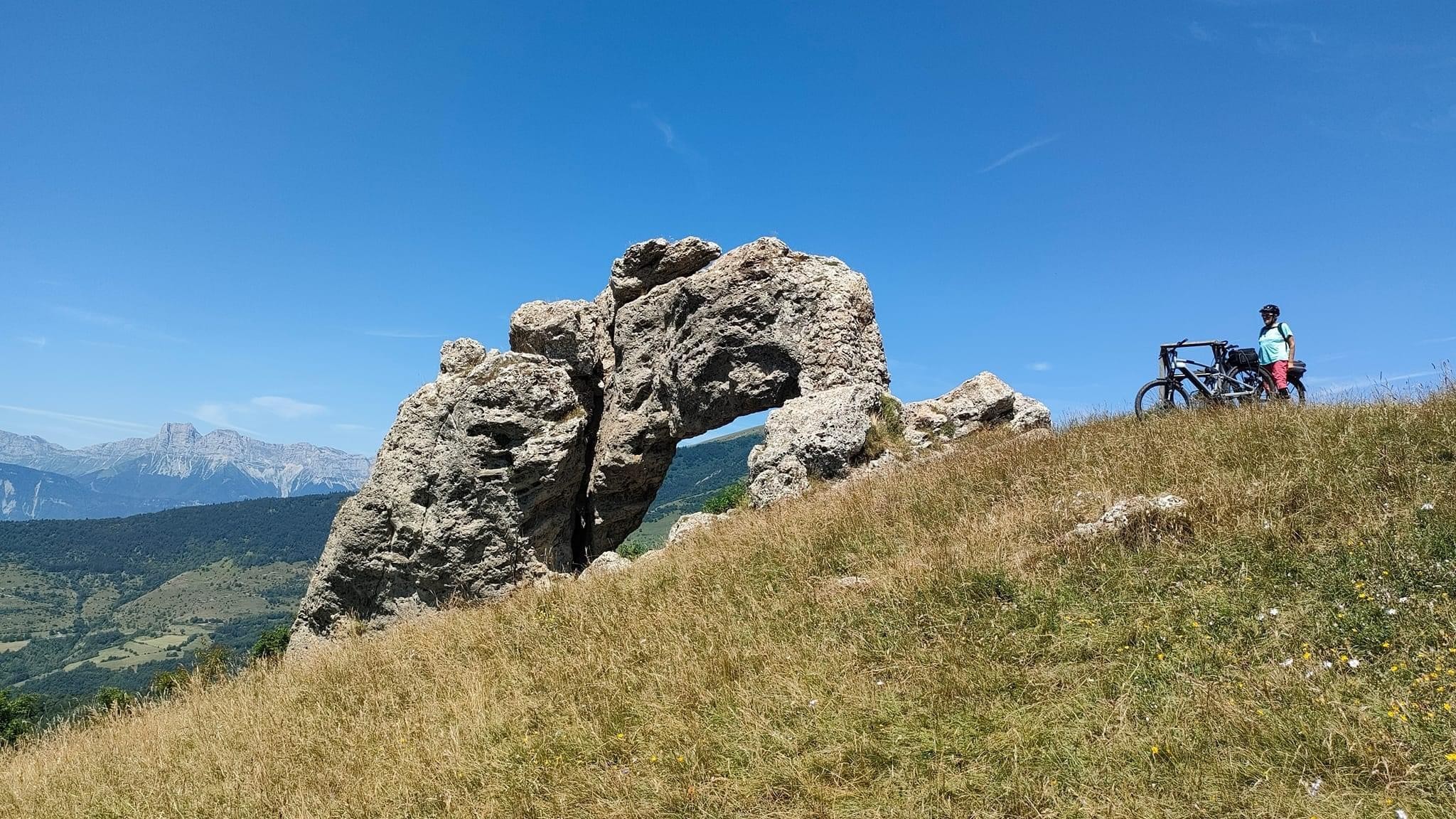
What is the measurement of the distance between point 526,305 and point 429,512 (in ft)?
23.0

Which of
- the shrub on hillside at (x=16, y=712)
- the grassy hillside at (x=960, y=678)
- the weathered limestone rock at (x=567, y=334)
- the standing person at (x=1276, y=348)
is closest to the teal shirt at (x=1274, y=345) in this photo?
the standing person at (x=1276, y=348)

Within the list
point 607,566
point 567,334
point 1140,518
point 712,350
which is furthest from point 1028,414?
point 567,334

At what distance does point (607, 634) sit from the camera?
8484 mm

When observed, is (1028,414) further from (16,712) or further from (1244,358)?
(16,712)

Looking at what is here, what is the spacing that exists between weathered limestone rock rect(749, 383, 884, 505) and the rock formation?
0.15 metres

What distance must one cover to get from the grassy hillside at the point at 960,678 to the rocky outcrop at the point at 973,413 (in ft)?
17.4

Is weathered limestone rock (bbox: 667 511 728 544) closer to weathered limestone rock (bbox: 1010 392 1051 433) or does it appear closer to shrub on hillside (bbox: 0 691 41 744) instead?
weathered limestone rock (bbox: 1010 392 1051 433)

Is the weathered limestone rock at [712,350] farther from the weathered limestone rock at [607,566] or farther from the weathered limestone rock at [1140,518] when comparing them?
the weathered limestone rock at [1140,518]

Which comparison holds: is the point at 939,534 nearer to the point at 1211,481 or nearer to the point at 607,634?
the point at 1211,481

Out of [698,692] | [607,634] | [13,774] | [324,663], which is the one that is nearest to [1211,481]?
A: [698,692]

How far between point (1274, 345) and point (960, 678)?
38.5 ft

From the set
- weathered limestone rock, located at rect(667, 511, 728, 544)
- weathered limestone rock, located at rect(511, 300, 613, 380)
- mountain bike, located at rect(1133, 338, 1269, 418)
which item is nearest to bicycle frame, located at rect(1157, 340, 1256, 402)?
mountain bike, located at rect(1133, 338, 1269, 418)

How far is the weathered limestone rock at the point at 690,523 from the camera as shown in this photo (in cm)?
1460

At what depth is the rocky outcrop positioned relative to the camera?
16062 mm
